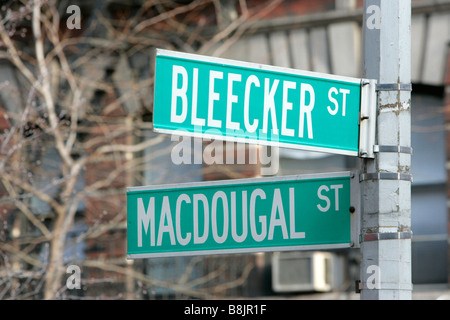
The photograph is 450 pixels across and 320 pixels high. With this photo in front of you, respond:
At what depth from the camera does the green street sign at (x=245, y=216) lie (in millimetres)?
3734

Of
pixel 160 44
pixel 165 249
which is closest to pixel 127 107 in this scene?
pixel 160 44

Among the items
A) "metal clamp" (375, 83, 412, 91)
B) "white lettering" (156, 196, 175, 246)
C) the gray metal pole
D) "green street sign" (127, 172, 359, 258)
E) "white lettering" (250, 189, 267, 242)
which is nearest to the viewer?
the gray metal pole

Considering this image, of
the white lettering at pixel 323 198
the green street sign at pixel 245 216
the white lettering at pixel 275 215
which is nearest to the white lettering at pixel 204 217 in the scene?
the green street sign at pixel 245 216

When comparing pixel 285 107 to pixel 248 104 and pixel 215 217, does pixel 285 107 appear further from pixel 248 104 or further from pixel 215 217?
pixel 215 217

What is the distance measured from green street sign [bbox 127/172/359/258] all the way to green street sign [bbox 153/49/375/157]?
0.23 m

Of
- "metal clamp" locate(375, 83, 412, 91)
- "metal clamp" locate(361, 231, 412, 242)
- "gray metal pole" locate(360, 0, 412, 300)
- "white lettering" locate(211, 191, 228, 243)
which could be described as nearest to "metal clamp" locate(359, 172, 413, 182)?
"gray metal pole" locate(360, 0, 412, 300)

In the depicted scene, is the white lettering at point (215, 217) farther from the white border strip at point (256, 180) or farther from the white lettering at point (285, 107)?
the white lettering at point (285, 107)

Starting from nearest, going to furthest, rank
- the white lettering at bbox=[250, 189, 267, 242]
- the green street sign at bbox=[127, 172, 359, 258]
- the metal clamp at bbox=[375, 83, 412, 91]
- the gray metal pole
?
the gray metal pole < the metal clamp at bbox=[375, 83, 412, 91] < the green street sign at bbox=[127, 172, 359, 258] < the white lettering at bbox=[250, 189, 267, 242]

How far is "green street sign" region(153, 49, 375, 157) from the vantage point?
11.9ft

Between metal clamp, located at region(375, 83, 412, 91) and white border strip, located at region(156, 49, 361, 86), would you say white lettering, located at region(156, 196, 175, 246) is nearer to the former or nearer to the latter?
white border strip, located at region(156, 49, 361, 86)

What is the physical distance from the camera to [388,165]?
355 cm

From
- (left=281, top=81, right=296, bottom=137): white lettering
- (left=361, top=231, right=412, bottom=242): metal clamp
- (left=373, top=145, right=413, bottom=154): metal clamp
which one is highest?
(left=281, top=81, right=296, bottom=137): white lettering
